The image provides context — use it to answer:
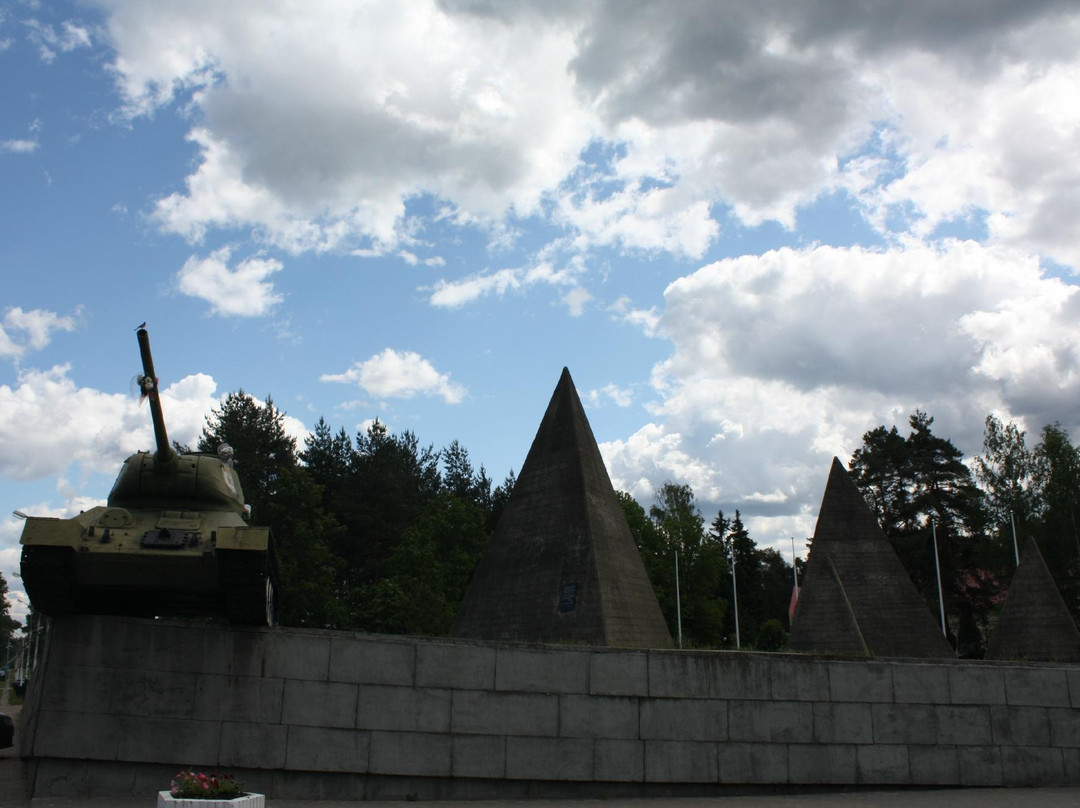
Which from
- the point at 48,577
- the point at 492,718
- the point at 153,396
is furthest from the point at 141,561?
the point at 492,718

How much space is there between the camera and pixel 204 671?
857 centimetres

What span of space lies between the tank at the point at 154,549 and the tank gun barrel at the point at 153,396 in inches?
0.4

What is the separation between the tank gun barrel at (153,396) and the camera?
31.4 ft

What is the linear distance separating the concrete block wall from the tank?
1.45ft

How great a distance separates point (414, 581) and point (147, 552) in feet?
Result: 82.3

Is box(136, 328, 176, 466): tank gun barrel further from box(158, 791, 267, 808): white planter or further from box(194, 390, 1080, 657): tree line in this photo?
box(194, 390, 1080, 657): tree line

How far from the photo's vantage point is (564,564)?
47.4 ft

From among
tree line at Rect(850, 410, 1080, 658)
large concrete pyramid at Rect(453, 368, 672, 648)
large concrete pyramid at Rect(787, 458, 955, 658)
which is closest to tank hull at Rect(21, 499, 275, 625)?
large concrete pyramid at Rect(453, 368, 672, 648)

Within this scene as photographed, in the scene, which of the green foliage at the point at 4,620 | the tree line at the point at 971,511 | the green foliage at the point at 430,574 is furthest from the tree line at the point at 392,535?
the green foliage at the point at 4,620

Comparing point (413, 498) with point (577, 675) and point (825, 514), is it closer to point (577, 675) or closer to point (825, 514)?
point (825, 514)

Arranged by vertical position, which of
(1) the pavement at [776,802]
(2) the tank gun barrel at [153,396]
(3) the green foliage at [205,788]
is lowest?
(1) the pavement at [776,802]

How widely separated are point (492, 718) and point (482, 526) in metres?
32.2

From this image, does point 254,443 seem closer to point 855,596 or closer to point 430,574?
point 430,574

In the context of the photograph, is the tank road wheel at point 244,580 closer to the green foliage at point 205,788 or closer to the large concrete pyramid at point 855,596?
the green foliage at point 205,788
